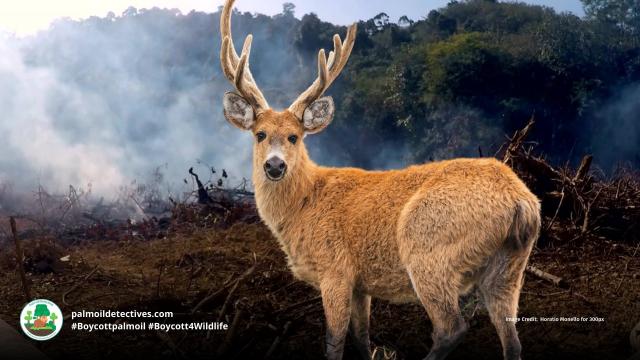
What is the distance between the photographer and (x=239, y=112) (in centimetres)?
568

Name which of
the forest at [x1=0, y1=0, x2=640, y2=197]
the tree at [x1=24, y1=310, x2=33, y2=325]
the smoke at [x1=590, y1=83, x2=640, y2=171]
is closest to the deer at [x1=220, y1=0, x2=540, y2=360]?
the tree at [x1=24, y1=310, x2=33, y2=325]

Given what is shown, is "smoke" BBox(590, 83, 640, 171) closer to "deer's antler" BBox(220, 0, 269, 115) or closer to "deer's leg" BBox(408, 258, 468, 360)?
"deer's antler" BBox(220, 0, 269, 115)

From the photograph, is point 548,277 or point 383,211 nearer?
point 383,211

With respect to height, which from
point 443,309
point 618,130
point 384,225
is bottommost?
point 618,130

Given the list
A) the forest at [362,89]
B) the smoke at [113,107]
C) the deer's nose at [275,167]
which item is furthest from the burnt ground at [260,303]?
the smoke at [113,107]

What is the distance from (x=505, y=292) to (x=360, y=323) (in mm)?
1211

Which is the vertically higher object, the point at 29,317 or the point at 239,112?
the point at 239,112

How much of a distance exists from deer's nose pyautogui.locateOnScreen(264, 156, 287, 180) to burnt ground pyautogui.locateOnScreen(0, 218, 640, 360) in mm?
952

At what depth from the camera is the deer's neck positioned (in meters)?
5.70

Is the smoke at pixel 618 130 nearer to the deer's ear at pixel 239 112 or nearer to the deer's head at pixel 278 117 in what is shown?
the deer's head at pixel 278 117

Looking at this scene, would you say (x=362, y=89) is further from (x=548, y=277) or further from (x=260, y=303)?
(x=260, y=303)

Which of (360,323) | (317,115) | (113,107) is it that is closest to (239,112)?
(317,115)

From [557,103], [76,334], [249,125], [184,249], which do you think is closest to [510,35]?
[557,103]

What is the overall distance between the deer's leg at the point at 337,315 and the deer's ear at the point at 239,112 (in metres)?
1.56
